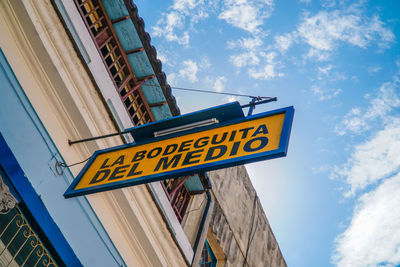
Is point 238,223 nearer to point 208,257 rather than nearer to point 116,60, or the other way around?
point 208,257

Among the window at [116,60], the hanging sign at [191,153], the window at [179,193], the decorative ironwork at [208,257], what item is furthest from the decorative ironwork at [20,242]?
the decorative ironwork at [208,257]

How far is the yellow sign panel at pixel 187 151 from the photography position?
8.38ft

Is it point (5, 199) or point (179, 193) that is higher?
point (179, 193)

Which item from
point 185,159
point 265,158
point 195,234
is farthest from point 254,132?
point 195,234

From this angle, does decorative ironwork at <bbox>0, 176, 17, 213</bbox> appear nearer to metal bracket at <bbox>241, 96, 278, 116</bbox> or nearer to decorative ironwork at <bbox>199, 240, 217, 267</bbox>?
metal bracket at <bbox>241, 96, 278, 116</bbox>

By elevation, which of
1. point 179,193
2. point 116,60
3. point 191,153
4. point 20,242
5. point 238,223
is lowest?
point 20,242

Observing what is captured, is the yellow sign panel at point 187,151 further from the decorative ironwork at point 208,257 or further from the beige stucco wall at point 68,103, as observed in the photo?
the decorative ironwork at point 208,257

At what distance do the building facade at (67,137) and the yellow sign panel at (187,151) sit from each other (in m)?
0.69

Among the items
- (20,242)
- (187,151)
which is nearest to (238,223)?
(20,242)

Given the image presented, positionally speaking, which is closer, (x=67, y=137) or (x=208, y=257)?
(x=67, y=137)

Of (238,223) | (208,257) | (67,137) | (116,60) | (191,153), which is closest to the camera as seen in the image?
(191,153)

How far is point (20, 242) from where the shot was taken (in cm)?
324

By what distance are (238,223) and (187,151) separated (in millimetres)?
7286

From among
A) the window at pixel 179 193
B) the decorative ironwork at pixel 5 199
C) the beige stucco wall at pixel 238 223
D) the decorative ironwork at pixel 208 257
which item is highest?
the beige stucco wall at pixel 238 223
